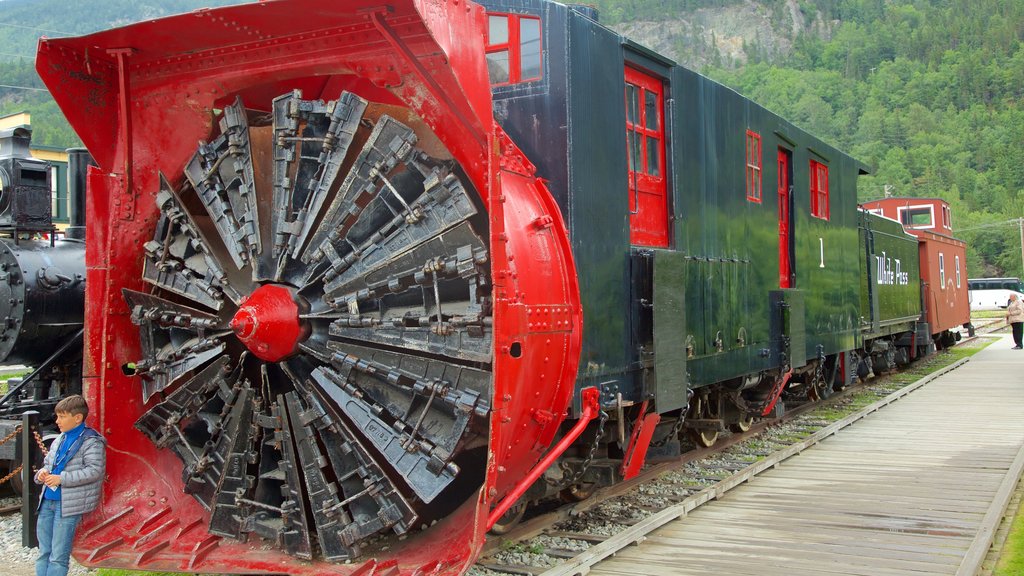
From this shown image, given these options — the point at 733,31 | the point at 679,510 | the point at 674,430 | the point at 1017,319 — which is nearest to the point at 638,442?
the point at 679,510

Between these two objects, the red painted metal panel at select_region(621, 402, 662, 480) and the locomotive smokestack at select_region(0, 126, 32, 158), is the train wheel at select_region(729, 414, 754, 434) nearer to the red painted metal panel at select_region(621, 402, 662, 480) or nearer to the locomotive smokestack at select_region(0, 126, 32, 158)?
the red painted metal panel at select_region(621, 402, 662, 480)

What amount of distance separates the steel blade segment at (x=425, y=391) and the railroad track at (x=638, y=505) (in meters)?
1.18

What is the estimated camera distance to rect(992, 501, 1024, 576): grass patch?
5797 millimetres

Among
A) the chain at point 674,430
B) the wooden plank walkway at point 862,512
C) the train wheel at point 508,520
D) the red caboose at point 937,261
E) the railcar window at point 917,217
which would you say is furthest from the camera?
the railcar window at point 917,217

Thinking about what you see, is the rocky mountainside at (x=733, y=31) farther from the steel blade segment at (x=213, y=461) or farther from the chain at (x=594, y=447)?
the steel blade segment at (x=213, y=461)

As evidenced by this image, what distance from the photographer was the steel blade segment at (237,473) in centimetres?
513

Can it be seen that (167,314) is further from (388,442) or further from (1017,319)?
(1017,319)

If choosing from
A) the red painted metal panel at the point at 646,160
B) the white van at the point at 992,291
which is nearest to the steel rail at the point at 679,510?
the red painted metal panel at the point at 646,160

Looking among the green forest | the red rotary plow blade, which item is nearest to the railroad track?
the red rotary plow blade

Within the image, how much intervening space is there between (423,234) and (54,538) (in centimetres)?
277

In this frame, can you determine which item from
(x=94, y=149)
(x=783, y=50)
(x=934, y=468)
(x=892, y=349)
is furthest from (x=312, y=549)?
(x=783, y=50)

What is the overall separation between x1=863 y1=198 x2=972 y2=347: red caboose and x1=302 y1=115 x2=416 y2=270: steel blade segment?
19992 mm

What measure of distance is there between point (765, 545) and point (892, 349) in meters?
14.1

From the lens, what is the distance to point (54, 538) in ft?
16.9
